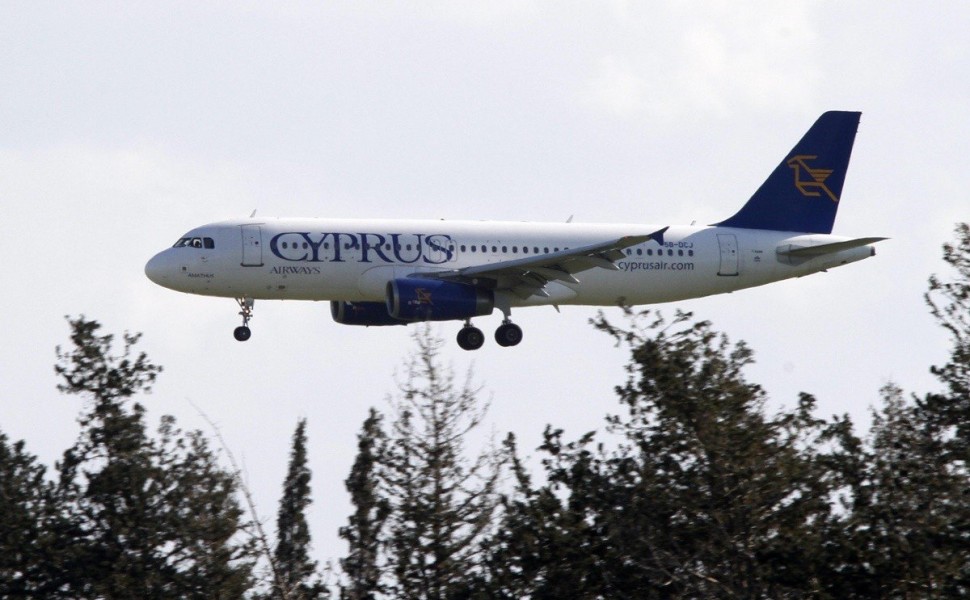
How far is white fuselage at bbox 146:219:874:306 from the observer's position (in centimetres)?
4669

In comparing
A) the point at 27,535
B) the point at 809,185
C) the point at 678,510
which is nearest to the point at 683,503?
the point at 678,510

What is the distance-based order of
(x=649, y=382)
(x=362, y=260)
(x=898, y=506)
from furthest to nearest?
1. (x=362, y=260)
2. (x=649, y=382)
3. (x=898, y=506)

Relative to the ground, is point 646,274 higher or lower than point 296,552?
higher

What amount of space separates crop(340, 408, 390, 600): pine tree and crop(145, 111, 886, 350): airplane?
11838 mm

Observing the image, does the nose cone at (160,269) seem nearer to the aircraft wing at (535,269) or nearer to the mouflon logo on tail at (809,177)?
the aircraft wing at (535,269)

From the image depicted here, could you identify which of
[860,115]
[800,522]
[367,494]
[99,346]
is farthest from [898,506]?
[860,115]

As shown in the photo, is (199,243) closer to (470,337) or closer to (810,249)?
(470,337)

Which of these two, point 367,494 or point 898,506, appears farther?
point 367,494

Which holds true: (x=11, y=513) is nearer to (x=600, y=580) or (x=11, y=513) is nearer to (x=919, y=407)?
(x=600, y=580)

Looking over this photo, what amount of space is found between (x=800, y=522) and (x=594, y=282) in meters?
21.5

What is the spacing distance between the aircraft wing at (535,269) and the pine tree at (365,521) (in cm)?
1394

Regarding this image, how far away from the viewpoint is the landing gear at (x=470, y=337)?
160 ft

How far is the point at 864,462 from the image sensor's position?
29.6 metres

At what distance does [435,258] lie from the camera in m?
47.7
